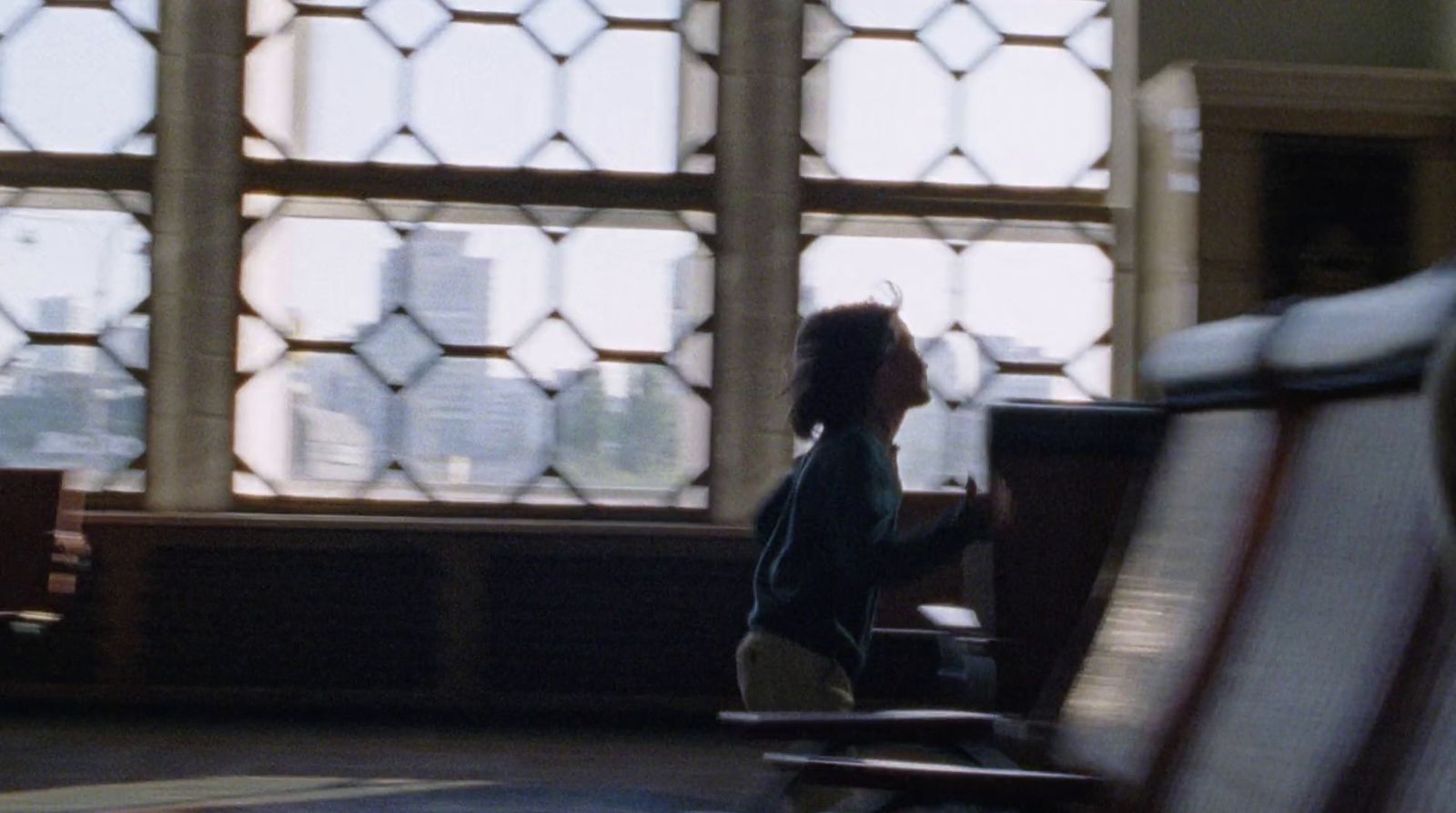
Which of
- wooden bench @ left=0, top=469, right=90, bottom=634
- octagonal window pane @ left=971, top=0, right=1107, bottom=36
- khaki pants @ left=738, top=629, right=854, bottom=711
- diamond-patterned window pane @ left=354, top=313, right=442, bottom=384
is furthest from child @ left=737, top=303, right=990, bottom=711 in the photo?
octagonal window pane @ left=971, top=0, right=1107, bottom=36

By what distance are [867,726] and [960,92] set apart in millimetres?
5065

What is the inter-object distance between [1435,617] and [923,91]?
18.2 ft

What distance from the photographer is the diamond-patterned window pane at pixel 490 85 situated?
6.30 m

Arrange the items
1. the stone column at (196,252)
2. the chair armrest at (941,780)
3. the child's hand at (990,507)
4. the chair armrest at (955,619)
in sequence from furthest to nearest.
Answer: the stone column at (196,252) → the chair armrest at (955,619) → the child's hand at (990,507) → the chair armrest at (941,780)

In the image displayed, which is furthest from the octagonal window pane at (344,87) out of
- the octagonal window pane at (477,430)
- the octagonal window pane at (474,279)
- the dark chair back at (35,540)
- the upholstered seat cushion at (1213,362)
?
the upholstered seat cushion at (1213,362)

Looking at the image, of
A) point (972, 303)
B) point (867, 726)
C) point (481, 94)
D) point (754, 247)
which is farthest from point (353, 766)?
point (867, 726)

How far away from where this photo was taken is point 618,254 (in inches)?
249

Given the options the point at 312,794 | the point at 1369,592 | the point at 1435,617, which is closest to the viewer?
the point at 1435,617

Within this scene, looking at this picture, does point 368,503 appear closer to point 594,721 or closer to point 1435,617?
point 594,721

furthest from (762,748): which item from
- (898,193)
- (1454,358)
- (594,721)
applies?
(1454,358)

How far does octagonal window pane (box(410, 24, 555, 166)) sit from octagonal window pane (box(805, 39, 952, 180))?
3.31 ft

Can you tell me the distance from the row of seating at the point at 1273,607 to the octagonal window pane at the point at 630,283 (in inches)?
184

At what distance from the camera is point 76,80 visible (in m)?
6.30

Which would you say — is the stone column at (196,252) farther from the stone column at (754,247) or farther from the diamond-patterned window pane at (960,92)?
the diamond-patterned window pane at (960,92)
